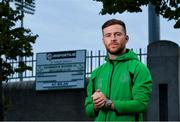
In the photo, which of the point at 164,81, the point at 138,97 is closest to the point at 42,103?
the point at 164,81

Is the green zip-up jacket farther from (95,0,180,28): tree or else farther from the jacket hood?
(95,0,180,28): tree

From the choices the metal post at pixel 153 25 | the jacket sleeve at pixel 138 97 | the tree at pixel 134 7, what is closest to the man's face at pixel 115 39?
the jacket sleeve at pixel 138 97

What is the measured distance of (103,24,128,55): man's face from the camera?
10.2 feet

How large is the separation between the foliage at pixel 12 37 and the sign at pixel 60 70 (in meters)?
0.98

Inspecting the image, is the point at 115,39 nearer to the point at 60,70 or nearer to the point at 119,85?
the point at 119,85

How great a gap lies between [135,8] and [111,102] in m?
10.7

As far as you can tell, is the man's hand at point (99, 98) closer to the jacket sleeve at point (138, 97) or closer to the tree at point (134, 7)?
the jacket sleeve at point (138, 97)

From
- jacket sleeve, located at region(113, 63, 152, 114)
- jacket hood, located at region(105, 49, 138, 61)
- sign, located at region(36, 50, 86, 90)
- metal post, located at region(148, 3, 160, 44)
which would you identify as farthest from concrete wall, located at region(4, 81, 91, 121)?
jacket sleeve, located at region(113, 63, 152, 114)

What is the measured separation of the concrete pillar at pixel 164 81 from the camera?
14.0 meters

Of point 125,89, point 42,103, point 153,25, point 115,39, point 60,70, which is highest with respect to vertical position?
point 153,25

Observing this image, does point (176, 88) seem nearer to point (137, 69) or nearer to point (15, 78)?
point (15, 78)

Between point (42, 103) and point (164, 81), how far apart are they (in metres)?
3.72

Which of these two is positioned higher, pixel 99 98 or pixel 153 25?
pixel 153 25

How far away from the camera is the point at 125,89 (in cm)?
307
